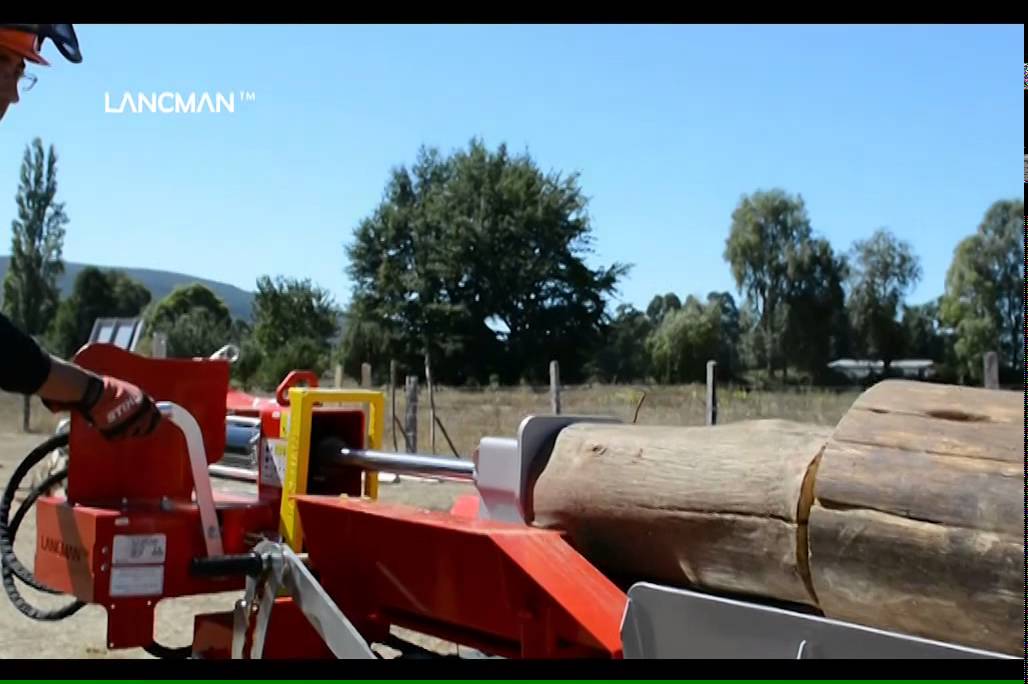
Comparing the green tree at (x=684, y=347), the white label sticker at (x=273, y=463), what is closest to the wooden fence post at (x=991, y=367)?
the white label sticker at (x=273, y=463)

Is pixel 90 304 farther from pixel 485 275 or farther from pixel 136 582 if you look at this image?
pixel 136 582

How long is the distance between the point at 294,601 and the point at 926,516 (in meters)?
1.63

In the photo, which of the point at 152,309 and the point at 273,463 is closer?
the point at 273,463

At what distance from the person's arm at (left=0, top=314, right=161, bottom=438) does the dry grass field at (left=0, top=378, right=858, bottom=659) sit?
246 centimetres

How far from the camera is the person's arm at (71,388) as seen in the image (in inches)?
106

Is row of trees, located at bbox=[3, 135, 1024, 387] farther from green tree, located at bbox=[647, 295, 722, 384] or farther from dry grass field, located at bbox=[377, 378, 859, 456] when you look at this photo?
dry grass field, located at bbox=[377, 378, 859, 456]

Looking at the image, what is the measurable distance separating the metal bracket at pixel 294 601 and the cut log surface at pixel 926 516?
115cm

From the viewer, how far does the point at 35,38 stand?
2.69 meters

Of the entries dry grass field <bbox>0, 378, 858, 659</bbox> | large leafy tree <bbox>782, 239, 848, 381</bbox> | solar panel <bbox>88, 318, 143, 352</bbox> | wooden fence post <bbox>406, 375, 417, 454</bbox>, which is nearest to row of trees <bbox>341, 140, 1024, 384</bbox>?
large leafy tree <bbox>782, 239, 848, 381</bbox>

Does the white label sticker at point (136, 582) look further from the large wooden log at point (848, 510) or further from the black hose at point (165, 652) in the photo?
the large wooden log at point (848, 510)

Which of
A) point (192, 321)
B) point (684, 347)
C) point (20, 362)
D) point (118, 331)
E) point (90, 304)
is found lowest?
point (20, 362)

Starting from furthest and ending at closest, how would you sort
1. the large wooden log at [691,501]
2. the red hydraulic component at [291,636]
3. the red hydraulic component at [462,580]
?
the red hydraulic component at [291,636] < the red hydraulic component at [462,580] < the large wooden log at [691,501]

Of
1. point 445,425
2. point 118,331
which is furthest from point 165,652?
point 445,425
